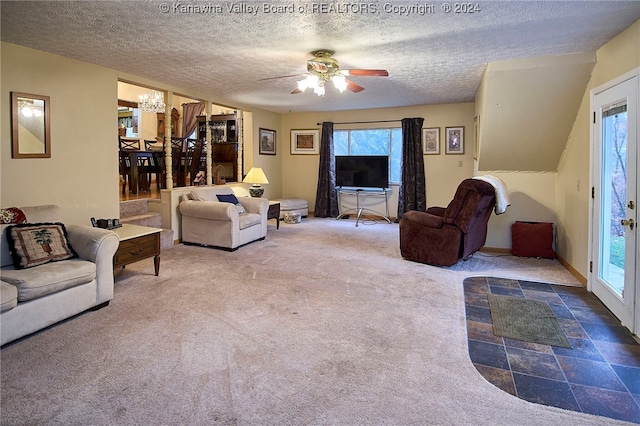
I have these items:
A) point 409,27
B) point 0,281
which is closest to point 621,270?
point 409,27

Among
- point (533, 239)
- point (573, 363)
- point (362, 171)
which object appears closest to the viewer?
point (573, 363)

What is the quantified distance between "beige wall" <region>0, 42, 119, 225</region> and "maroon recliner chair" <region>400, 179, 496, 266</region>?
372cm

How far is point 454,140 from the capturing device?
762 cm

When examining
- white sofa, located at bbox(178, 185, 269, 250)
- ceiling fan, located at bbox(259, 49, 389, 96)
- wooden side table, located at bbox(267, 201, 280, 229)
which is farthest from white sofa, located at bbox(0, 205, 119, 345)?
wooden side table, located at bbox(267, 201, 280, 229)

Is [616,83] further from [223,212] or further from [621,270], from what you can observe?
[223,212]

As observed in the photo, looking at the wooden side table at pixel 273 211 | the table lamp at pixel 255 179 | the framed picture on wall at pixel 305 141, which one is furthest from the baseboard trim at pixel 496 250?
the framed picture on wall at pixel 305 141

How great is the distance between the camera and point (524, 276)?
4.31 m

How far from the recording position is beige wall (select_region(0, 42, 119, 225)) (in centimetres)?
375

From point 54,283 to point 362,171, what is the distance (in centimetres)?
619

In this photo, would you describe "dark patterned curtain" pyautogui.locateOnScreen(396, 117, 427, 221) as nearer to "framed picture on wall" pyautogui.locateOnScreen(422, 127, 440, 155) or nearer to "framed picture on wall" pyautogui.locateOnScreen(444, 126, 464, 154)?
"framed picture on wall" pyautogui.locateOnScreen(422, 127, 440, 155)

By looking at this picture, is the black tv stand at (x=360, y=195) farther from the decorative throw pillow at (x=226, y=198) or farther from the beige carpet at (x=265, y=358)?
the beige carpet at (x=265, y=358)

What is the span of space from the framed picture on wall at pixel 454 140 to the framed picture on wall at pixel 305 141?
2.82 m

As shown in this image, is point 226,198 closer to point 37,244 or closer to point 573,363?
point 37,244

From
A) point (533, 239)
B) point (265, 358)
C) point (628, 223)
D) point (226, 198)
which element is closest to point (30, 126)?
point (226, 198)
